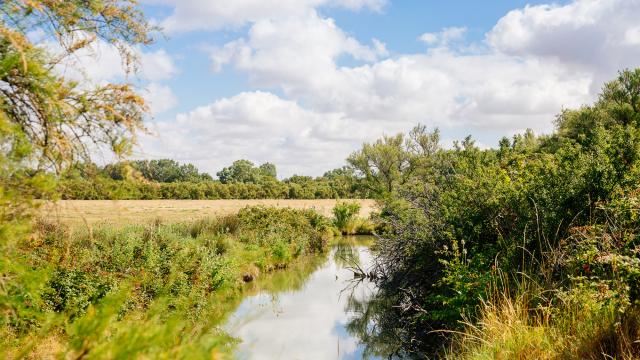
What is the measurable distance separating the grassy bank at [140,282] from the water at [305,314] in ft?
2.61

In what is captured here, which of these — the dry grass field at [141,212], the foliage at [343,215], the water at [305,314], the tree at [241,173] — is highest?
the tree at [241,173]

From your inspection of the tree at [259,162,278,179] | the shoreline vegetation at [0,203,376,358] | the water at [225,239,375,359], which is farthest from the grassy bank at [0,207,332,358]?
the tree at [259,162,278,179]

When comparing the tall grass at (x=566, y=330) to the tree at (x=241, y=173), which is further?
the tree at (x=241, y=173)

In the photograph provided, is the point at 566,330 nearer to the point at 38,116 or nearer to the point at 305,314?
the point at 38,116

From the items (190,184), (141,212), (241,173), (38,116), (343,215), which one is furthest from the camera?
(241,173)

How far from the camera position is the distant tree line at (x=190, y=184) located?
550cm

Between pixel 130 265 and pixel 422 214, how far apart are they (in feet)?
21.8

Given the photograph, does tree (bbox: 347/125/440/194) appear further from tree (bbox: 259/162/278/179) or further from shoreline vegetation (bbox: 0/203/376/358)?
tree (bbox: 259/162/278/179)

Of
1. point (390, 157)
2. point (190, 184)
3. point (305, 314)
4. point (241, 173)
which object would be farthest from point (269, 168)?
point (305, 314)

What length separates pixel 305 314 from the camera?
47.9 feet

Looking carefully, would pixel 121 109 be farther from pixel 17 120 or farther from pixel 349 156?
pixel 349 156

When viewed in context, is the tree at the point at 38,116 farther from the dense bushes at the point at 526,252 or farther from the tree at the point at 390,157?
the tree at the point at 390,157

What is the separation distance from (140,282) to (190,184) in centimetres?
6197

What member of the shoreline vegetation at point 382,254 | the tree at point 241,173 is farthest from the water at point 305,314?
the tree at point 241,173
